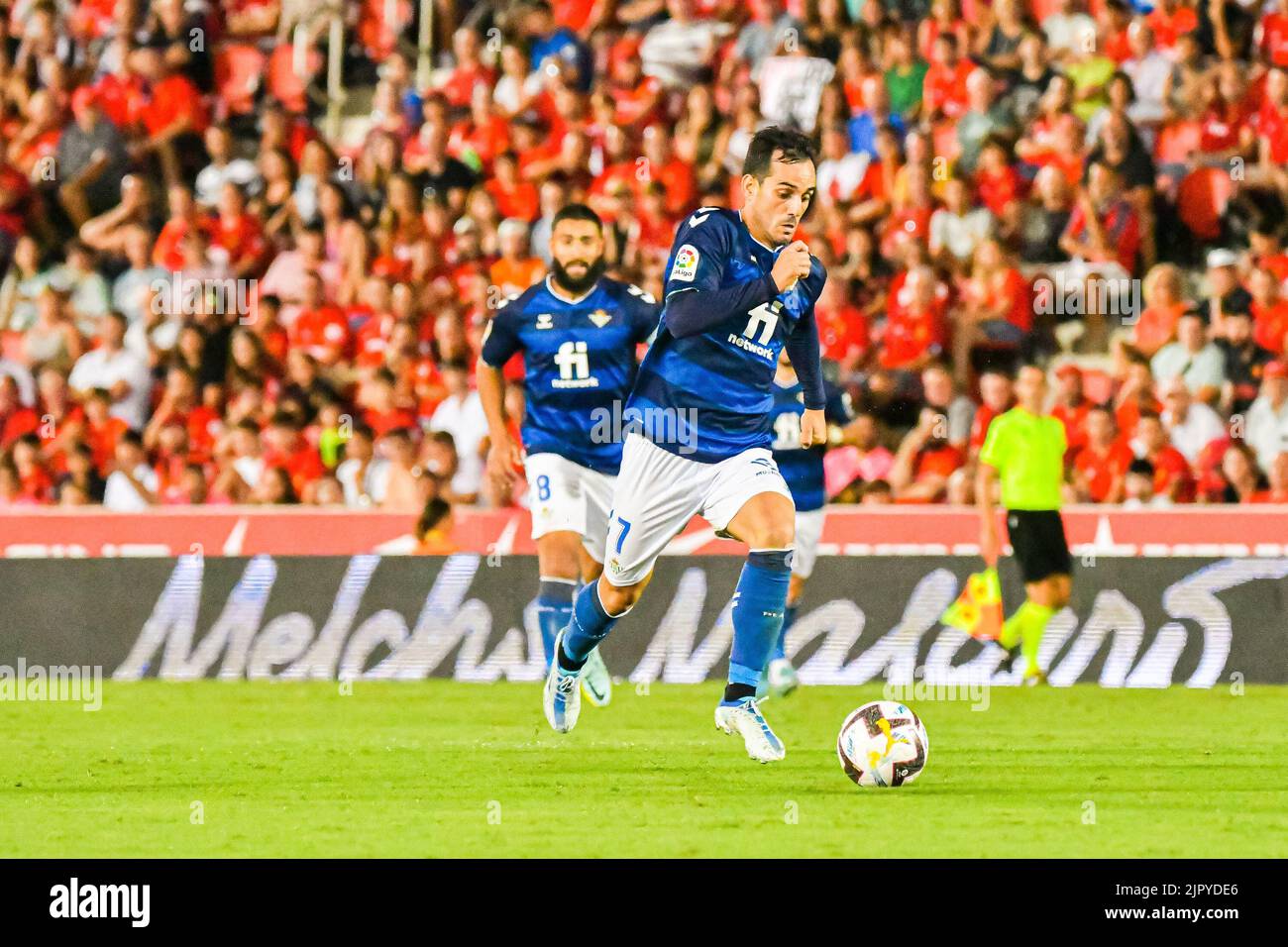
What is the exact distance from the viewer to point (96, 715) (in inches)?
→ 496

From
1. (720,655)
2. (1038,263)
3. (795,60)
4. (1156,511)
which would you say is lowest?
(720,655)

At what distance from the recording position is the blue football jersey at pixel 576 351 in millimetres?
11641

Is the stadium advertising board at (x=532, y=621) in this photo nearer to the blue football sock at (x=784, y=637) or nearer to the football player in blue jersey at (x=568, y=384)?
the blue football sock at (x=784, y=637)

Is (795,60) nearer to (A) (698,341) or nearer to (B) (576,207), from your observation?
(B) (576,207)

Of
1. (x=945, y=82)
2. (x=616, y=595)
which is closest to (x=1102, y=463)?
(x=945, y=82)

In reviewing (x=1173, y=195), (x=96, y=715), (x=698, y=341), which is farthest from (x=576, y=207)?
(x=1173, y=195)

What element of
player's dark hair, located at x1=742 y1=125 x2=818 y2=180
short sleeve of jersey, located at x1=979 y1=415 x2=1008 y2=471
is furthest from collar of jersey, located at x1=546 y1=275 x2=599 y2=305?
short sleeve of jersey, located at x1=979 y1=415 x2=1008 y2=471

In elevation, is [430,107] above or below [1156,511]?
above

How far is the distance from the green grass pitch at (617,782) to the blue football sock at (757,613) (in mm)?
440

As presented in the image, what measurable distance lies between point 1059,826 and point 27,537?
387 inches

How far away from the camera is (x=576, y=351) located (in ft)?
38.1

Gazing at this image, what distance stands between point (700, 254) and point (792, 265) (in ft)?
1.75

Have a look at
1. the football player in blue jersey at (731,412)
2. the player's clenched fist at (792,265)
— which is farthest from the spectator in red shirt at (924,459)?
the player's clenched fist at (792,265)

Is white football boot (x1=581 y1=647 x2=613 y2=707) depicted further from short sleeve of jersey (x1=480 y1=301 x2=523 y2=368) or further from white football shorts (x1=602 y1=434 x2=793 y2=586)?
white football shorts (x1=602 y1=434 x2=793 y2=586)
